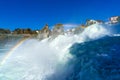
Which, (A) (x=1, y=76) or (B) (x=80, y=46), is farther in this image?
(A) (x=1, y=76)

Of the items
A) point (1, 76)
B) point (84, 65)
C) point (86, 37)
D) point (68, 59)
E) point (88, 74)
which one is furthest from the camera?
point (86, 37)

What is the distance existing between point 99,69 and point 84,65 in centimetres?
77

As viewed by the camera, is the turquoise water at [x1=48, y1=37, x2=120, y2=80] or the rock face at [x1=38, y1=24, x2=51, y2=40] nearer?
the turquoise water at [x1=48, y1=37, x2=120, y2=80]

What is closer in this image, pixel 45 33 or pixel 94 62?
pixel 94 62

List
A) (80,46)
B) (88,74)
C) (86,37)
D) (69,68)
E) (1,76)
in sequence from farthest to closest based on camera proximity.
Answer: (86,37) → (1,76) → (80,46) → (69,68) → (88,74)

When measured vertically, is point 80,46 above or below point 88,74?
above

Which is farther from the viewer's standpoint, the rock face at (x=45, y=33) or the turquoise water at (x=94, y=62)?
the rock face at (x=45, y=33)

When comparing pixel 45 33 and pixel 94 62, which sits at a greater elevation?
pixel 45 33

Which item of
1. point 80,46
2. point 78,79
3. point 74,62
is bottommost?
point 78,79

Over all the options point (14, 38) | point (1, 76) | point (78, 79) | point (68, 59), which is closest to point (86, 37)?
point (68, 59)

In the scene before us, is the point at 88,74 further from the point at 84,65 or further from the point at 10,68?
the point at 10,68

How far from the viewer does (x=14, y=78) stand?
11.4m

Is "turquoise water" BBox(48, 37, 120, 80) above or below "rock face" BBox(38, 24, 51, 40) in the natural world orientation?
below

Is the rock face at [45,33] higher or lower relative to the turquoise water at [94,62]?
higher
